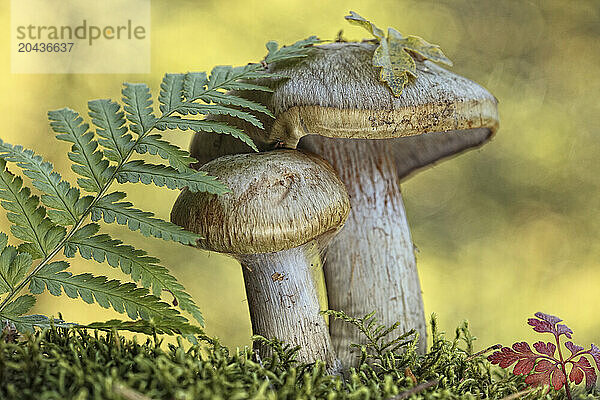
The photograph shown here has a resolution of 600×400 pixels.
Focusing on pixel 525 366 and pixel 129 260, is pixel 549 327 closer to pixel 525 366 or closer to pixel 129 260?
pixel 525 366

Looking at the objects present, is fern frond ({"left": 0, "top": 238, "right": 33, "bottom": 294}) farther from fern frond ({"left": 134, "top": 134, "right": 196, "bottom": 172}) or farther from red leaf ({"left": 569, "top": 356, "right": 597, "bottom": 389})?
red leaf ({"left": 569, "top": 356, "right": 597, "bottom": 389})

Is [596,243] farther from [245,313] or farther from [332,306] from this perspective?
[332,306]

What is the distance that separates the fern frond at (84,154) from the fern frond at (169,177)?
0.14ft

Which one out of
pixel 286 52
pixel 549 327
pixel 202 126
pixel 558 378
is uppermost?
pixel 286 52

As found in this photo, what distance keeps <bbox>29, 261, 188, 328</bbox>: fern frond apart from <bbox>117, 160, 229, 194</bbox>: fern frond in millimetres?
199

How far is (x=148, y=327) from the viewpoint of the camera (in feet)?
3.00

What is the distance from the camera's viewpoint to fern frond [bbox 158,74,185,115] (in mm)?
1163

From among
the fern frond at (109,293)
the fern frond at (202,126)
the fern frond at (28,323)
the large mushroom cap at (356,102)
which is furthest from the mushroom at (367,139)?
the fern frond at (28,323)

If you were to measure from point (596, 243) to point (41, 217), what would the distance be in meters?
3.32

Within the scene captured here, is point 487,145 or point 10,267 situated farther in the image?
point 487,145

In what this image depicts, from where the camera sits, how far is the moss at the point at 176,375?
710mm

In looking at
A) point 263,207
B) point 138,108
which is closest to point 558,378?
point 263,207

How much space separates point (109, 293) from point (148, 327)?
98 millimetres

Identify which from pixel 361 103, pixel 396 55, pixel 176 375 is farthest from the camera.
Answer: pixel 396 55
